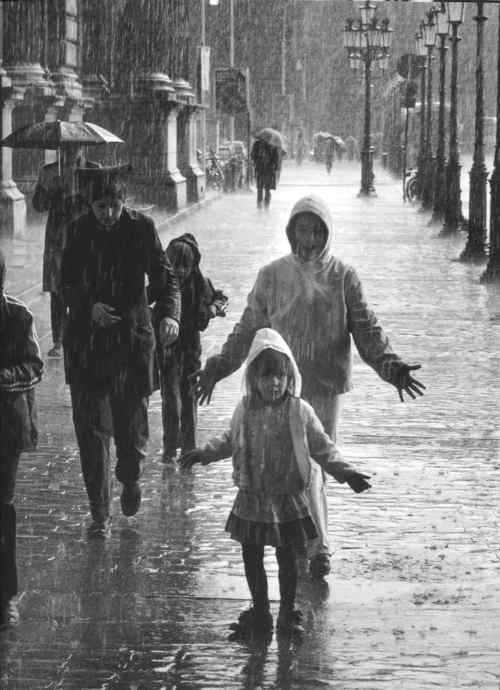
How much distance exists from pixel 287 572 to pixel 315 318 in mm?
1340

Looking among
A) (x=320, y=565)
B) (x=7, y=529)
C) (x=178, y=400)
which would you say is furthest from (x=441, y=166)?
(x=7, y=529)

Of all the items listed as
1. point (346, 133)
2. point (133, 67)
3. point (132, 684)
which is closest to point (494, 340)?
point (132, 684)

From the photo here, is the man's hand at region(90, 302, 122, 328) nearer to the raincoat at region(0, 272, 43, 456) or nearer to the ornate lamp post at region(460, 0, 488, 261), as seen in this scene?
the raincoat at region(0, 272, 43, 456)

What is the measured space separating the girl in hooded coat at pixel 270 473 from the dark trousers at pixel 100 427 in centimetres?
149

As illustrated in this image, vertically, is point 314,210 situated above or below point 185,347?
above

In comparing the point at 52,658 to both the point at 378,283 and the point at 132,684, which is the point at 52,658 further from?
the point at 378,283

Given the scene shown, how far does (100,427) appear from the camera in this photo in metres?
7.44

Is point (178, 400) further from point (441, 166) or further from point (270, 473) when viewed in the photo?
point (441, 166)

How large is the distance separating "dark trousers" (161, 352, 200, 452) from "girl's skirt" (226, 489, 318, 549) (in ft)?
10.3

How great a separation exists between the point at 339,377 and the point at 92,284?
3.69 feet

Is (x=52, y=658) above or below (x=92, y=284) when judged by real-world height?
below

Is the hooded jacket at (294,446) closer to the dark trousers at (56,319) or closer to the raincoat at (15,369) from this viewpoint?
the raincoat at (15,369)

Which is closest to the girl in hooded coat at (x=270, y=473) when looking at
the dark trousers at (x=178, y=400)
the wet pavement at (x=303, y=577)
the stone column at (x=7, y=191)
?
the wet pavement at (x=303, y=577)

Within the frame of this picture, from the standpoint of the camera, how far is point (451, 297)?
1831 cm
